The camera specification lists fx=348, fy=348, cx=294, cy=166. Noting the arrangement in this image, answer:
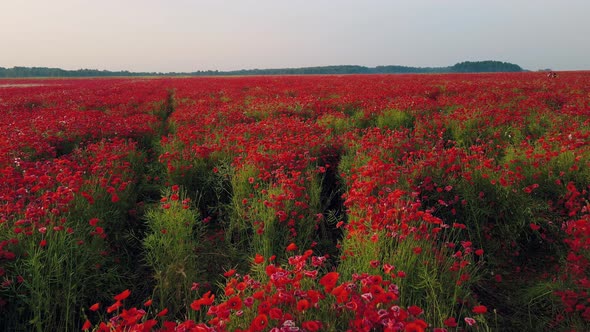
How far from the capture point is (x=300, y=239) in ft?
12.0

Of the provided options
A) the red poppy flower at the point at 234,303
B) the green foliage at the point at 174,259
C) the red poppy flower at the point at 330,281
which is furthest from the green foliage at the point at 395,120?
the red poppy flower at the point at 234,303

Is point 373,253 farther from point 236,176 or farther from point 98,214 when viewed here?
point 98,214

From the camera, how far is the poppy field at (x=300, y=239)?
1.97 metres

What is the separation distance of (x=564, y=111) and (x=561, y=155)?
4400mm

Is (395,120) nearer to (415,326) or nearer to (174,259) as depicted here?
(174,259)

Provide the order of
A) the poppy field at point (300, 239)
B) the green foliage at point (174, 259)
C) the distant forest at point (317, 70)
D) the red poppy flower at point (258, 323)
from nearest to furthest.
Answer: the red poppy flower at point (258, 323) → the poppy field at point (300, 239) → the green foliage at point (174, 259) → the distant forest at point (317, 70)

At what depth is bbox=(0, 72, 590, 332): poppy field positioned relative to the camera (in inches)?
77.6

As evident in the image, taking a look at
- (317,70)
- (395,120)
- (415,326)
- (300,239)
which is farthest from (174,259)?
(317,70)

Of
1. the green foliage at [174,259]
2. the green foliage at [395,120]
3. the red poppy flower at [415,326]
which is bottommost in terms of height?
the green foliage at [174,259]

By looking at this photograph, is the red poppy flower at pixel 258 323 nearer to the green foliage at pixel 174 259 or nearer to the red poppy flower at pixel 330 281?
the red poppy flower at pixel 330 281

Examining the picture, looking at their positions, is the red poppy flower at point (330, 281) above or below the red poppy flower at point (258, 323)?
above

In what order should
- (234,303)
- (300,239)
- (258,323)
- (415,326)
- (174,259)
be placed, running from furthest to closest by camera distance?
(300,239) → (174,259) → (234,303) → (258,323) → (415,326)

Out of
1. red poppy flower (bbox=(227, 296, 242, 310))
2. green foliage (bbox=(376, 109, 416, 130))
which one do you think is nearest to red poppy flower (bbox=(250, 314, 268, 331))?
red poppy flower (bbox=(227, 296, 242, 310))

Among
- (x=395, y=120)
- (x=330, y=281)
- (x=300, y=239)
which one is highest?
(x=330, y=281)
